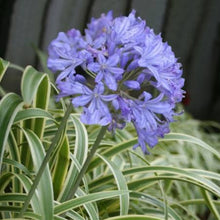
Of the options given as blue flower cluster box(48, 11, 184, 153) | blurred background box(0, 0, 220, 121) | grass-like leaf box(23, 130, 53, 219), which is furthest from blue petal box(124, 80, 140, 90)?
blurred background box(0, 0, 220, 121)

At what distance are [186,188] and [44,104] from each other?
3.16 ft

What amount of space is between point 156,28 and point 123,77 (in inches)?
87.2

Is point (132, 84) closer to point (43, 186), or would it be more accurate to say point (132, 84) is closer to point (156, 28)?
point (43, 186)

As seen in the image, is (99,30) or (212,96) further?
(212,96)

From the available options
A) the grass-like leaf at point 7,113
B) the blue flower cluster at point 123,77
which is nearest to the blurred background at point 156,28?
the grass-like leaf at point 7,113

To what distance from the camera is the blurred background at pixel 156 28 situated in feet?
9.02

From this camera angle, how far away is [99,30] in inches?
75.2

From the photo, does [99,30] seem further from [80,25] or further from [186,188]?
[80,25]

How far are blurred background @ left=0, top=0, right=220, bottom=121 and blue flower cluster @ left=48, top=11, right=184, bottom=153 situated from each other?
1791 millimetres

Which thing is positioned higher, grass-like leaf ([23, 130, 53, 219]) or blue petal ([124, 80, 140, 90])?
blue petal ([124, 80, 140, 90])

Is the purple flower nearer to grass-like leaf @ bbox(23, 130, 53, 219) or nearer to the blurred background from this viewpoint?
grass-like leaf @ bbox(23, 130, 53, 219)

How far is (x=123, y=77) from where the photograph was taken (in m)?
1.00

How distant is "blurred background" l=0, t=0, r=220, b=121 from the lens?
2.75m

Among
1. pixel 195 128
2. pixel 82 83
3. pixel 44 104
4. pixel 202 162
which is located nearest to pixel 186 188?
pixel 202 162
